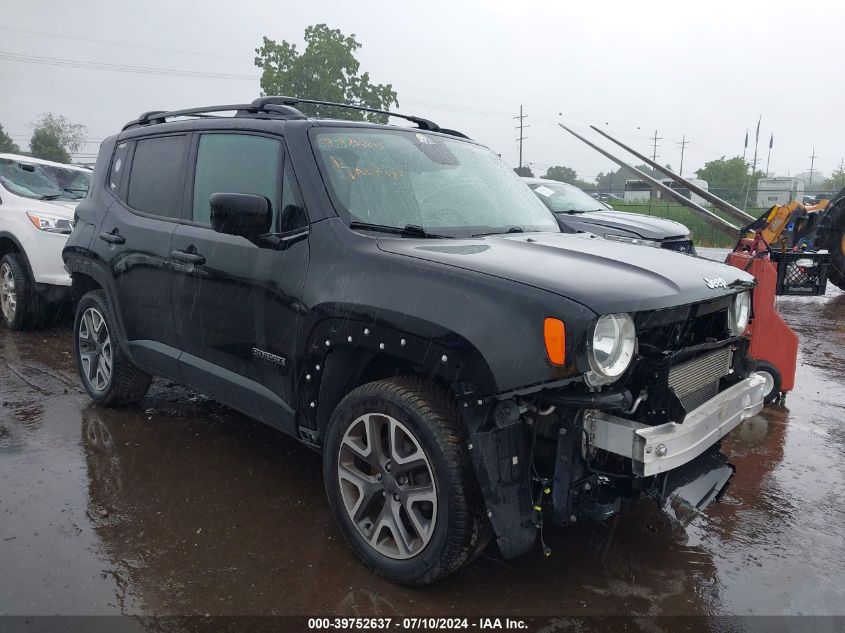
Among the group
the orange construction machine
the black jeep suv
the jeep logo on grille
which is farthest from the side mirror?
the orange construction machine

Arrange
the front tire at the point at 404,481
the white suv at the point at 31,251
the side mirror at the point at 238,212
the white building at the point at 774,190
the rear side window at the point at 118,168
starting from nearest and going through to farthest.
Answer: the front tire at the point at 404,481 → the side mirror at the point at 238,212 → the rear side window at the point at 118,168 → the white suv at the point at 31,251 → the white building at the point at 774,190

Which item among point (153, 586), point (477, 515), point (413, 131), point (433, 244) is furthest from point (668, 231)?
point (153, 586)

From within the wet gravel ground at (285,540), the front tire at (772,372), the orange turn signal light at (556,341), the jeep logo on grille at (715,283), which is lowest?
the wet gravel ground at (285,540)

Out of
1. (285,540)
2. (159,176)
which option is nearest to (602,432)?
(285,540)

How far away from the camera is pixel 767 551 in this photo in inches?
129

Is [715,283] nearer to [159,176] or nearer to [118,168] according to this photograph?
[159,176]

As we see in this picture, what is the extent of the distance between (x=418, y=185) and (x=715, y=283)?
5.00ft

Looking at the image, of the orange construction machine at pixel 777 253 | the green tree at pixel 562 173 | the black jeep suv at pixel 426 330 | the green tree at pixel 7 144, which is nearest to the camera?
the black jeep suv at pixel 426 330

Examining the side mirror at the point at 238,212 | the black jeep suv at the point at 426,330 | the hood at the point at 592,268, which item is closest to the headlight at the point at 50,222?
the black jeep suv at the point at 426,330

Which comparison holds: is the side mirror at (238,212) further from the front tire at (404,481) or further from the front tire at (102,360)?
the front tire at (102,360)

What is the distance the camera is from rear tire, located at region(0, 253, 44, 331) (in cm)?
736

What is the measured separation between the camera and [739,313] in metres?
3.28

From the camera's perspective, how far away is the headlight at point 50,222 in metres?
7.32

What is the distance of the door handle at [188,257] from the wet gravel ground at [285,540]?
1233mm
